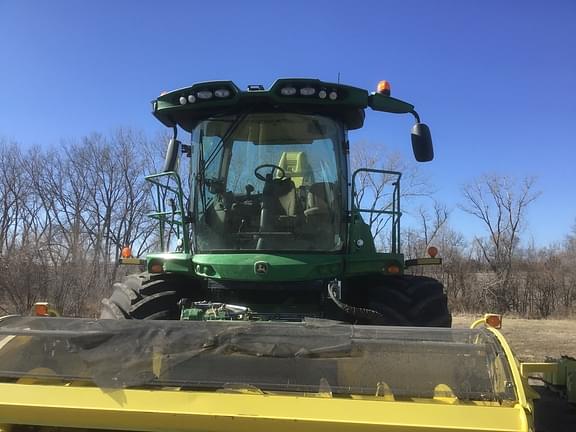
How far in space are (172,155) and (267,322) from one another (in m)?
2.42

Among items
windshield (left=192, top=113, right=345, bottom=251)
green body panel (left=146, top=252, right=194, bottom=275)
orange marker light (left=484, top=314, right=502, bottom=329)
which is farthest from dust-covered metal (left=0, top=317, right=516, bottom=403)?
windshield (left=192, top=113, right=345, bottom=251)

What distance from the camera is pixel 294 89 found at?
15.4 ft

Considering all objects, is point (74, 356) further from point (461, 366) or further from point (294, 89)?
point (294, 89)

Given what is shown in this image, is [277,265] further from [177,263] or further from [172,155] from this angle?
[172,155]

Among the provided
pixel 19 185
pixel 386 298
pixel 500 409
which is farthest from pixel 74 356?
pixel 19 185

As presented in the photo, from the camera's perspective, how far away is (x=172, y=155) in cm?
523

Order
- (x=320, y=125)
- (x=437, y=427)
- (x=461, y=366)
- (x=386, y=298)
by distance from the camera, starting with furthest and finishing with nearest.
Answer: (x=320, y=125), (x=386, y=298), (x=461, y=366), (x=437, y=427)

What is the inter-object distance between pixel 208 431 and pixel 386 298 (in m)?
2.43

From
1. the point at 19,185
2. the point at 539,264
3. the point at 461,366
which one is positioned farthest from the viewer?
the point at 19,185

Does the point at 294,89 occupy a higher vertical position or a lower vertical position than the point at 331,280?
higher

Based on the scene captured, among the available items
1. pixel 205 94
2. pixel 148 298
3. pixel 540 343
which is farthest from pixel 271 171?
pixel 540 343

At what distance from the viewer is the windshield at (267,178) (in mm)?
4816

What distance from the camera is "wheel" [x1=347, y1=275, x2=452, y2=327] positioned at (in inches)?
175

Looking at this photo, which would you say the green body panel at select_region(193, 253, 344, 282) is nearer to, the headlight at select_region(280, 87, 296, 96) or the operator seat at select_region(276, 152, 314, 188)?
the operator seat at select_region(276, 152, 314, 188)
